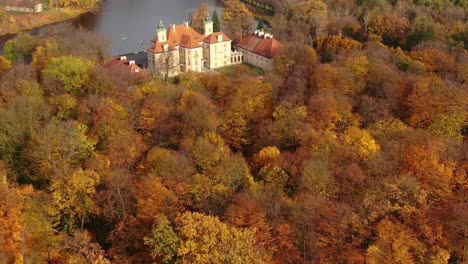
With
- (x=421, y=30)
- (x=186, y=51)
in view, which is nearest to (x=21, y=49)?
(x=186, y=51)

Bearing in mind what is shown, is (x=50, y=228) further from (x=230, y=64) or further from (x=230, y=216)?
(x=230, y=64)

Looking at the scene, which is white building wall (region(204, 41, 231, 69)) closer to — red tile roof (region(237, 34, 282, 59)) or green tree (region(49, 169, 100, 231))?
red tile roof (region(237, 34, 282, 59))

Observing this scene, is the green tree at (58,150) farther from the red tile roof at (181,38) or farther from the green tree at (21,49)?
the red tile roof at (181,38)

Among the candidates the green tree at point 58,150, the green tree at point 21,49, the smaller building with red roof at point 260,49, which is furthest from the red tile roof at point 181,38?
the green tree at point 58,150

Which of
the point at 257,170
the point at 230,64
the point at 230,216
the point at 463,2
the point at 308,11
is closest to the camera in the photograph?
the point at 230,216

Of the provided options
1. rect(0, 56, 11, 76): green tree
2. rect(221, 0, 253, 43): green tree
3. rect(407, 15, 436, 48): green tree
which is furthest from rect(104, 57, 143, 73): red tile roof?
rect(407, 15, 436, 48): green tree

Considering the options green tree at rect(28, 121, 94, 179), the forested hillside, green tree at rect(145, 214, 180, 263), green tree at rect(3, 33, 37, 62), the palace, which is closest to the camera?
green tree at rect(145, 214, 180, 263)

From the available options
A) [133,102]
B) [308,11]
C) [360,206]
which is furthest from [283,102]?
[308,11]
